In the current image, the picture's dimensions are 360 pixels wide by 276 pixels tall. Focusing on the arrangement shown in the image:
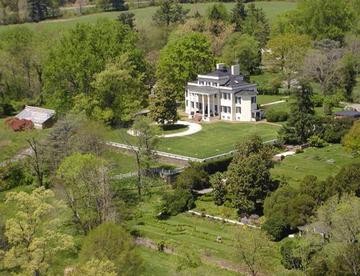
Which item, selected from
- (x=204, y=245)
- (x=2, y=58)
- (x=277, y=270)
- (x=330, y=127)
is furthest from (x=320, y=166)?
(x=2, y=58)

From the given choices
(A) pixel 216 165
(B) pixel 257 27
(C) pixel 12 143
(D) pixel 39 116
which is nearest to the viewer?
(A) pixel 216 165

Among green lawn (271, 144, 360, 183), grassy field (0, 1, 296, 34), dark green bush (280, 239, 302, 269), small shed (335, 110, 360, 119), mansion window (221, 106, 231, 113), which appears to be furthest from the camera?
grassy field (0, 1, 296, 34)

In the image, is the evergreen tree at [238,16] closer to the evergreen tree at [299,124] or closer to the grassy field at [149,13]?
the grassy field at [149,13]

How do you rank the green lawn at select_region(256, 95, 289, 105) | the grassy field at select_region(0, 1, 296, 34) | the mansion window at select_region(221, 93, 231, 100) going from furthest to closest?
1. the grassy field at select_region(0, 1, 296, 34)
2. the green lawn at select_region(256, 95, 289, 105)
3. the mansion window at select_region(221, 93, 231, 100)

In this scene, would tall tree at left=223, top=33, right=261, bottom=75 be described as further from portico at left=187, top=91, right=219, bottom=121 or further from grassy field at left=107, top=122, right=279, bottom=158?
grassy field at left=107, top=122, right=279, bottom=158

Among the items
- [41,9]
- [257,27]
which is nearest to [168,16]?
[257,27]

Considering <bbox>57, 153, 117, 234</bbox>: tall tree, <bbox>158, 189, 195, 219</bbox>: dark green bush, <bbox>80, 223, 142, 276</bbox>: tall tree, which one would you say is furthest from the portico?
<bbox>80, 223, 142, 276</bbox>: tall tree

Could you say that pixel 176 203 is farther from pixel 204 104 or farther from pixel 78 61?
pixel 78 61
